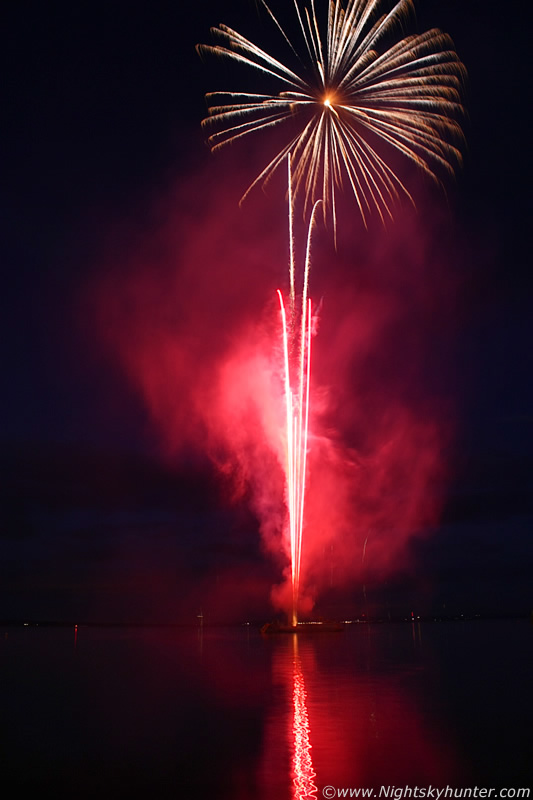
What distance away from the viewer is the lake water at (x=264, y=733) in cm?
1802

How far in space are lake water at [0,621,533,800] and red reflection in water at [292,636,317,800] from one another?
53 millimetres

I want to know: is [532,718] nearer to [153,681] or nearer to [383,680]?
[383,680]

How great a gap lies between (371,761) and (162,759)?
241 inches

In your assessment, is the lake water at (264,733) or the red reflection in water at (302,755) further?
the lake water at (264,733)

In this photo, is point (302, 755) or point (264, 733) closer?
point (302, 755)

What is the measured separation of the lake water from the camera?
59.1ft

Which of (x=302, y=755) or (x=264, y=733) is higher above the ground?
(x=264, y=733)

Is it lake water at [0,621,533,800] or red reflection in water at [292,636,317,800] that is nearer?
red reflection in water at [292,636,317,800]

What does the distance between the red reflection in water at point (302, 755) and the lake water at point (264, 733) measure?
0.05 m

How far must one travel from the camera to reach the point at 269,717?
91.2ft

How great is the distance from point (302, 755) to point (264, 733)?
4.62 meters

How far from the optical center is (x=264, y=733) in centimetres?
2458

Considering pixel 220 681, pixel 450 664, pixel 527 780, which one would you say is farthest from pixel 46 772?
pixel 450 664

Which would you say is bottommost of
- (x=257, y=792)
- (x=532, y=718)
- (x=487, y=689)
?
(x=257, y=792)
